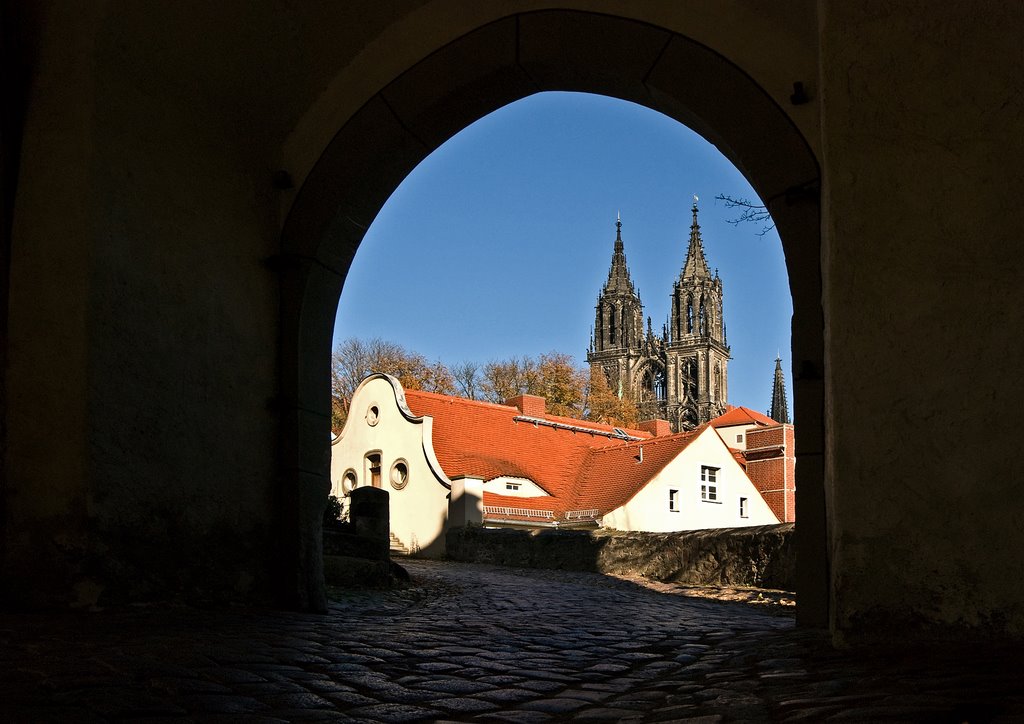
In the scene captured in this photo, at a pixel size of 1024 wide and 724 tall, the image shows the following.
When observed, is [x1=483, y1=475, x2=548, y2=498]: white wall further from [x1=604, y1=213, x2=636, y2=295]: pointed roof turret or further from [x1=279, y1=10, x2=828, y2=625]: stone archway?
[x1=604, y1=213, x2=636, y2=295]: pointed roof turret

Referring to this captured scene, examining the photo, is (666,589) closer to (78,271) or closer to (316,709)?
(78,271)

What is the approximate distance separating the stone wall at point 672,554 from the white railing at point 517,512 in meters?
6.69

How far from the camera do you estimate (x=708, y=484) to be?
104 ft

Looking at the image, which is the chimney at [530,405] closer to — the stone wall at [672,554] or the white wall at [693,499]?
the white wall at [693,499]

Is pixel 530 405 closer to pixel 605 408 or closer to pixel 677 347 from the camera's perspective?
pixel 605 408

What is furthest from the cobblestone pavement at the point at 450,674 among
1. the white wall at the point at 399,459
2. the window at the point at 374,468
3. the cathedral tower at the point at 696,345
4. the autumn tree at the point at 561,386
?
the cathedral tower at the point at 696,345

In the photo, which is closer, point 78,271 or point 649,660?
point 649,660

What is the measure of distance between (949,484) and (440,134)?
374cm

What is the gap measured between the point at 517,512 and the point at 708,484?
19.6 feet

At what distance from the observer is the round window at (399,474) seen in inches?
1160

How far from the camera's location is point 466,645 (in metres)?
4.87

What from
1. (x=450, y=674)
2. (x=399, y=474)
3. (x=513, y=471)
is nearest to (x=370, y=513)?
(x=450, y=674)

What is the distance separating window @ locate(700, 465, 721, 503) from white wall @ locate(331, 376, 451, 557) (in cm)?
781

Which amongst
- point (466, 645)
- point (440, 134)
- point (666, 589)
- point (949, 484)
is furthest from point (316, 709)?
point (666, 589)
